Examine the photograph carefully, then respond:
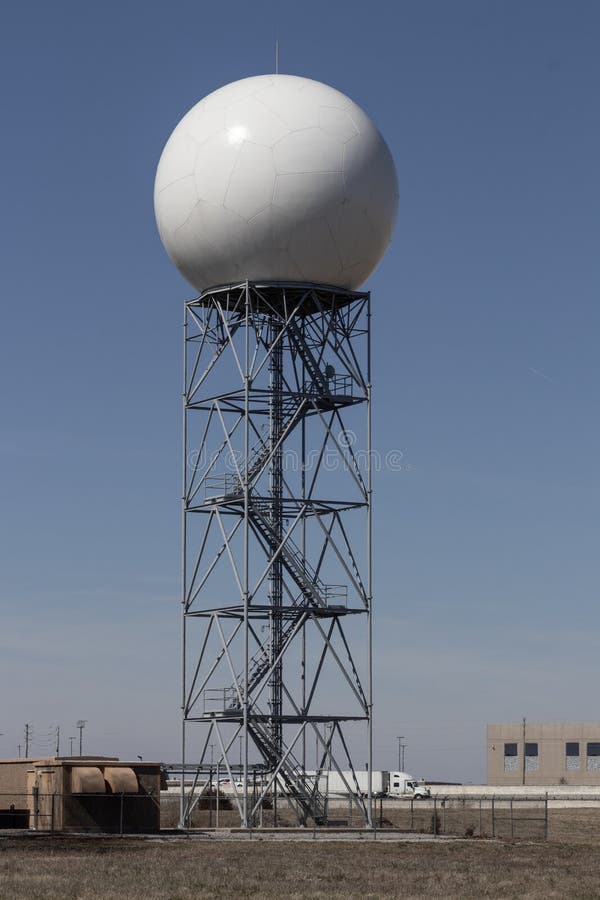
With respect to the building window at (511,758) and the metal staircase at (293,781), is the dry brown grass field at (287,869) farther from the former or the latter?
the building window at (511,758)

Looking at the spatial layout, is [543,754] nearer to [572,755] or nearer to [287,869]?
[572,755]

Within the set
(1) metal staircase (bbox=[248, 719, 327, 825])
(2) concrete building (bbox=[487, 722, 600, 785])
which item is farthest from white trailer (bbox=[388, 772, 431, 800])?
(1) metal staircase (bbox=[248, 719, 327, 825])

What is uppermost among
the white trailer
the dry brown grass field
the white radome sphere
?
the white radome sphere

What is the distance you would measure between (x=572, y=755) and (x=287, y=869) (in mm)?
99744

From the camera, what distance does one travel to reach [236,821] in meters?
67.9

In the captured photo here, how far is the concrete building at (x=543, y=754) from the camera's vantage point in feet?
440

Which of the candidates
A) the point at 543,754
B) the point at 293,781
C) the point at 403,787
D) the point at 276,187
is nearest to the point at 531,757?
the point at 543,754

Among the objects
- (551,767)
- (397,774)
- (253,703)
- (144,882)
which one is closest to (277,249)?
(253,703)

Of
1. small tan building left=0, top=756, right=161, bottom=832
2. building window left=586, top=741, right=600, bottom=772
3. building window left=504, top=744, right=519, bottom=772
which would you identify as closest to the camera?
small tan building left=0, top=756, right=161, bottom=832

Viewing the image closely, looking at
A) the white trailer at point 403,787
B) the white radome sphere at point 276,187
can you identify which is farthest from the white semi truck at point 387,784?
the white radome sphere at point 276,187

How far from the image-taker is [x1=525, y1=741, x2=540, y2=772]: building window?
13650 cm

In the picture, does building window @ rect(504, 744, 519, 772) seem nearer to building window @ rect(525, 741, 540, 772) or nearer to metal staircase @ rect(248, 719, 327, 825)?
building window @ rect(525, 741, 540, 772)

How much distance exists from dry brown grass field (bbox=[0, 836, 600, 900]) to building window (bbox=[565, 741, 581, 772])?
8616cm

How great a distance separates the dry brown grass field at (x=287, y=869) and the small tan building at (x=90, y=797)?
15.7 feet
